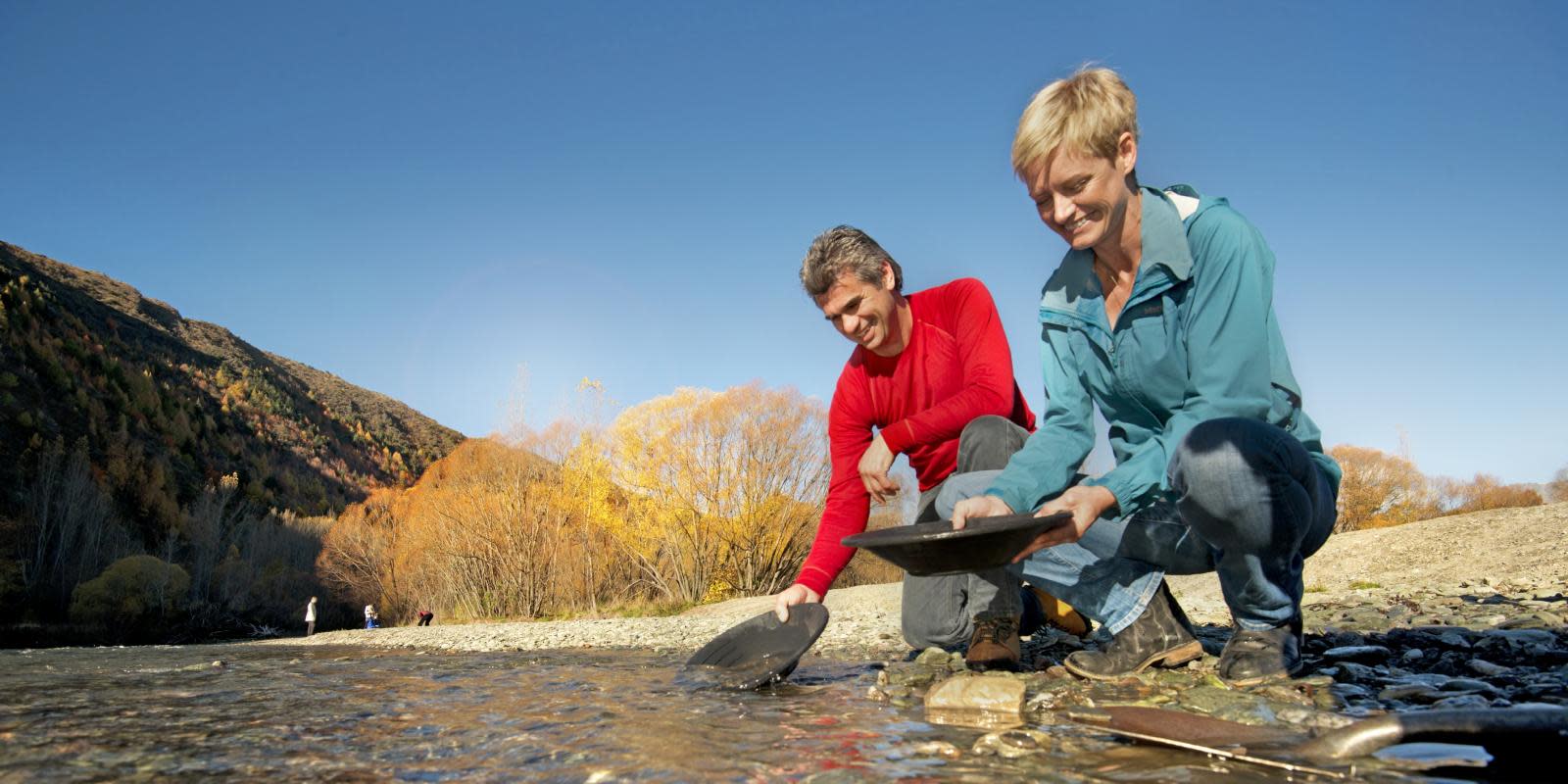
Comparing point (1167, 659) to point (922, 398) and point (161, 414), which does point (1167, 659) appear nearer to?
point (922, 398)

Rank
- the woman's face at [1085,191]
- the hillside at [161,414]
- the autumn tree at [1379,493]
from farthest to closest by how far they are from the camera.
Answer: the hillside at [161,414] < the autumn tree at [1379,493] < the woman's face at [1085,191]

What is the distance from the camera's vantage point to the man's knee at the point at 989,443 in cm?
308

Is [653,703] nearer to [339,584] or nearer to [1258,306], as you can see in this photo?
[1258,306]

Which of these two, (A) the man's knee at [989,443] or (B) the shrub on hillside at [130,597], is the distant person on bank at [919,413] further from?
(B) the shrub on hillside at [130,597]

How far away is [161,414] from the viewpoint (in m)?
48.1

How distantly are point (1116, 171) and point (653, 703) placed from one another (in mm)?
2168

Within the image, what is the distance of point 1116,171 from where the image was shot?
7.76 feet

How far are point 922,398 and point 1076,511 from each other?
136 cm

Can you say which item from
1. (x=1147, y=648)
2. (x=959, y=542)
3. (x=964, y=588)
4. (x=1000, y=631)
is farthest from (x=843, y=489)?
(x=959, y=542)

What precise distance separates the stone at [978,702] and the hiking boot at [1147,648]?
408 millimetres

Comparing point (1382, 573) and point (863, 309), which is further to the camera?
point (1382, 573)

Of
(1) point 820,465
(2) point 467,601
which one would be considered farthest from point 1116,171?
(2) point 467,601

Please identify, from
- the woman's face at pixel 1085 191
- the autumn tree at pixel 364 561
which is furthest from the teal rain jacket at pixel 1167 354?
the autumn tree at pixel 364 561

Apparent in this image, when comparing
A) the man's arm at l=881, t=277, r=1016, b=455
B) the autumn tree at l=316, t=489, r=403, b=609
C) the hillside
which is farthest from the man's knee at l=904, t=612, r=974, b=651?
the hillside
